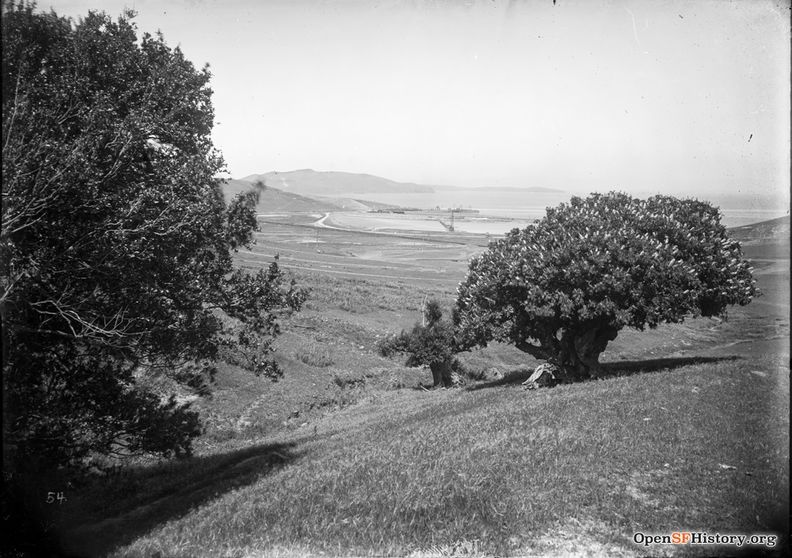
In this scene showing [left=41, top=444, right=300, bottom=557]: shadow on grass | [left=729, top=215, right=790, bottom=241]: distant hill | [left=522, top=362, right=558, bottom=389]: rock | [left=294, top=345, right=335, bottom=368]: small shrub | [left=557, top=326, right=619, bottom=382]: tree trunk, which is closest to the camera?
[left=41, top=444, right=300, bottom=557]: shadow on grass

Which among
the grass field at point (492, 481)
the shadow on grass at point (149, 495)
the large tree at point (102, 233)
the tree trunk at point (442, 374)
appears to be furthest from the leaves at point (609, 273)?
the large tree at point (102, 233)

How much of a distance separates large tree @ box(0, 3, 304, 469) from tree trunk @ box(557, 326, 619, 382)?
12.9m

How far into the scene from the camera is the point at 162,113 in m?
12.3

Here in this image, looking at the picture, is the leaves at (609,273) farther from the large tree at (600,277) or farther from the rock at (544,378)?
the rock at (544,378)

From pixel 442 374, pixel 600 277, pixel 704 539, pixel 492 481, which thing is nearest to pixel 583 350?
pixel 600 277

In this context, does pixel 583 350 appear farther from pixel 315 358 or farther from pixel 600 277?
pixel 315 358

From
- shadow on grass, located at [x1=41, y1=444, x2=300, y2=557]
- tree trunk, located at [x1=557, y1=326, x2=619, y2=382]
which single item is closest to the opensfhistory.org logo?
shadow on grass, located at [x1=41, y1=444, x2=300, y2=557]

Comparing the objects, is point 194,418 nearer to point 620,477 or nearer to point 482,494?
point 482,494

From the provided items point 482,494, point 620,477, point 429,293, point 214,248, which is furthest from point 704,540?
point 429,293

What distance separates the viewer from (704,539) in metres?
7.15

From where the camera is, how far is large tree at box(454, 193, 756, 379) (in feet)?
64.1

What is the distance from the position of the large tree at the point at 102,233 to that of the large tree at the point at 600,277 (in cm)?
A: 1087

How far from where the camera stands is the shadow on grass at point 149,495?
10328 mm

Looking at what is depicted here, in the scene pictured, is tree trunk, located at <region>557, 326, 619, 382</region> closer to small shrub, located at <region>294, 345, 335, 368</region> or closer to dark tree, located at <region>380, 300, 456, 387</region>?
dark tree, located at <region>380, 300, 456, 387</region>
